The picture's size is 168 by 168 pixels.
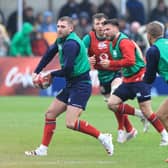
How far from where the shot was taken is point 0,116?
20766mm

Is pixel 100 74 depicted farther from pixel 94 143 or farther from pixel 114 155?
pixel 114 155

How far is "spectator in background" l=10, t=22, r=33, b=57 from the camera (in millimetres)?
28938

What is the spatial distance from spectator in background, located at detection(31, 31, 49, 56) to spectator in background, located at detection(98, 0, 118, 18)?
306 centimetres

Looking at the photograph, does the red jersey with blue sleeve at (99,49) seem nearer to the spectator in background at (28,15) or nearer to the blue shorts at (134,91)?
the blue shorts at (134,91)

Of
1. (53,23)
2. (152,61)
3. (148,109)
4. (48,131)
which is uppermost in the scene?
(152,61)

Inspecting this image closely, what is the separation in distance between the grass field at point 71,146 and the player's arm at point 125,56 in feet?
4.78

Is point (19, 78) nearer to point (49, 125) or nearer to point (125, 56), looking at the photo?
point (125, 56)

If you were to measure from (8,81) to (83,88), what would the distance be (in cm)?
1364

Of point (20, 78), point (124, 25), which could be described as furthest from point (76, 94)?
point (124, 25)

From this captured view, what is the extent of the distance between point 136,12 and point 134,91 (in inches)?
645

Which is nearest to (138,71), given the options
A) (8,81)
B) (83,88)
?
(83,88)

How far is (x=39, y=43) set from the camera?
2962cm

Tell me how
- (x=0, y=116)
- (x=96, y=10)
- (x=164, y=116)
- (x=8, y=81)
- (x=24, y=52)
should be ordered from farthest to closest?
(x=96, y=10) → (x=24, y=52) → (x=8, y=81) → (x=0, y=116) → (x=164, y=116)

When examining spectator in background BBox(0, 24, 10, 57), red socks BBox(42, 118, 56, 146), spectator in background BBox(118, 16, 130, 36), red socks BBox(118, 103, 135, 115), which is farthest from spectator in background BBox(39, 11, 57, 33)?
red socks BBox(42, 118, 56, 146)
